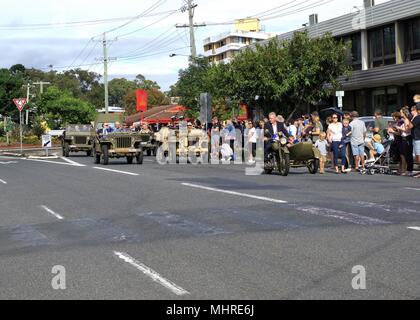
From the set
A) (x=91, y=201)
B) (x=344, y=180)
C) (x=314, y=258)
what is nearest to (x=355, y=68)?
(x=344, y=180)

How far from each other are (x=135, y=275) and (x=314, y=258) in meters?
2.07

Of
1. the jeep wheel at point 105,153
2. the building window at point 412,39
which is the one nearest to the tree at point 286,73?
the building window at point 412,39

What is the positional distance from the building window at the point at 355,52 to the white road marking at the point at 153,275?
29834 mm

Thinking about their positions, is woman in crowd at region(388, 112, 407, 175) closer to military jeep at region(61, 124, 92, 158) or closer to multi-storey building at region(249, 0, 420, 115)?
multi-storey building at region(249, 0, 420, 115)

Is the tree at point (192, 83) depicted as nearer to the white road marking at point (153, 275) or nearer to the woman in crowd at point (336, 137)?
the woman in crowd at point (336, 137)

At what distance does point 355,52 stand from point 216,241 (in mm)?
29473

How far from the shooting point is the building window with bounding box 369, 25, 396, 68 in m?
33.4

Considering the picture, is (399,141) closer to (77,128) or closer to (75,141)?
(75,141)

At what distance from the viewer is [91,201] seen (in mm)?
14391

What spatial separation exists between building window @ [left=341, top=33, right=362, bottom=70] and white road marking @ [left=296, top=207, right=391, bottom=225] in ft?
85.0

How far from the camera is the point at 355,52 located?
3656 cm

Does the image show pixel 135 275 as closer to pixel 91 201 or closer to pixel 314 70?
pixel 91 201

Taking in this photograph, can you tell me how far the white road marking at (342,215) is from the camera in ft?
33.2
